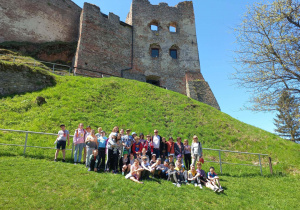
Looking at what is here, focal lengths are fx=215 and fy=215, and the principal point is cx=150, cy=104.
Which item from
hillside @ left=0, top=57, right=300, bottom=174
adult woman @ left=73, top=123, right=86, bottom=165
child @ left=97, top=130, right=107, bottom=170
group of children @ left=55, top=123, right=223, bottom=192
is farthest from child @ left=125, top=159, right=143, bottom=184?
hillside @ left=0, top=57, right=300, bottom=174

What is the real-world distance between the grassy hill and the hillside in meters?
0.03

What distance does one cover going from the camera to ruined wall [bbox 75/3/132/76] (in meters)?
21.4

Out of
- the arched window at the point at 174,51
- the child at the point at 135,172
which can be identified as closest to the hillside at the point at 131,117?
the child at the point at 135,172

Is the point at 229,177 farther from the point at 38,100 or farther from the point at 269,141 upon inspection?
the point at 38,100

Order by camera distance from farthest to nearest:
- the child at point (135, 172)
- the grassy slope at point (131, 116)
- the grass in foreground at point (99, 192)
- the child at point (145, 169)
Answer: the grassy slope at point (131, 116)
the child at point (145, 169)
the child at point (135, 172)
the grass in foreground at point (99, 192)

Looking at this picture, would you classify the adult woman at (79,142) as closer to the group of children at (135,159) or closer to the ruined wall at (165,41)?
the group of children at (135,159)

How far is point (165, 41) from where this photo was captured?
91.6ft

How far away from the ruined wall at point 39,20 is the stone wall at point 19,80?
9.58 meters

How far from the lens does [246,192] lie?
6961 millimetres

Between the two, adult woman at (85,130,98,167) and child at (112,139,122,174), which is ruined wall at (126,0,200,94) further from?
child at (112,139,122,174)

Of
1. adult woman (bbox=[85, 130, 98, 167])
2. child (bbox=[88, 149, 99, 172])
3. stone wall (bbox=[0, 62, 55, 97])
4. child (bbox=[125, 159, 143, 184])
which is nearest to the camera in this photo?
child (bbox=[125, 159, 143, 184])

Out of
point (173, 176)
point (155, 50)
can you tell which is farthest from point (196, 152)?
point (155, 50)

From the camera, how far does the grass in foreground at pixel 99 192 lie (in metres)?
4.96

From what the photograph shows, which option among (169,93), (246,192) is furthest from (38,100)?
(246,192)
